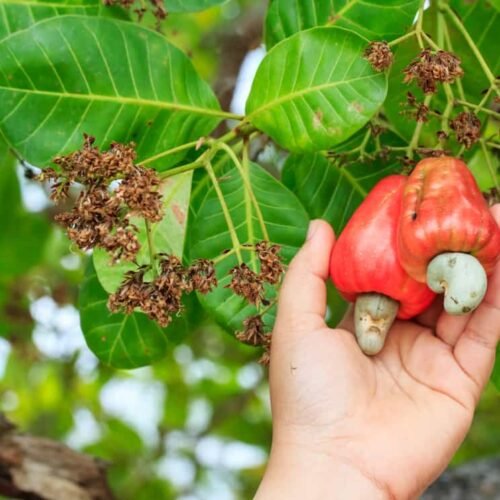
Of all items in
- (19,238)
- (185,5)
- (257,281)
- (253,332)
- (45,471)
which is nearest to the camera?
(257,281)

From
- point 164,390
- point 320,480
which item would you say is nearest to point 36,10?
point 320,480

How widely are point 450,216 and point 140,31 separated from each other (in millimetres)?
593

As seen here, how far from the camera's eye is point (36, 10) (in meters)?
1.65

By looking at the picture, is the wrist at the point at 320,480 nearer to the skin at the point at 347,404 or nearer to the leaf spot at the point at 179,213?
the skin at the point at 347,404

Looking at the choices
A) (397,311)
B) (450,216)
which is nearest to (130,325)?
(397,311)

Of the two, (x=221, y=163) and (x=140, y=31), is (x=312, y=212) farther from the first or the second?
(x=140, y=31)

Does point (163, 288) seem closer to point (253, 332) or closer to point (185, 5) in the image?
point (253, 332)

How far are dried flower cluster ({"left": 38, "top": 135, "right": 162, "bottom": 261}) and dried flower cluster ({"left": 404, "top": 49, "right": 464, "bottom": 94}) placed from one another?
41 cm

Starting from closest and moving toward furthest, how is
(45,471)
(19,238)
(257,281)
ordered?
(257,281) < (45,471) < (19,238)

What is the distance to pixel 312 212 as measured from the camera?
1.76m

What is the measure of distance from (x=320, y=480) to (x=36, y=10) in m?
0.93

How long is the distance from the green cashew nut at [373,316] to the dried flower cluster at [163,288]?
0.88 ft

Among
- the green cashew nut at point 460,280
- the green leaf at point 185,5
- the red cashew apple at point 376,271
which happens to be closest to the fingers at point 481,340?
the red cashew apple at point 376,271

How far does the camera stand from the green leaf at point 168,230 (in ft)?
4.97
